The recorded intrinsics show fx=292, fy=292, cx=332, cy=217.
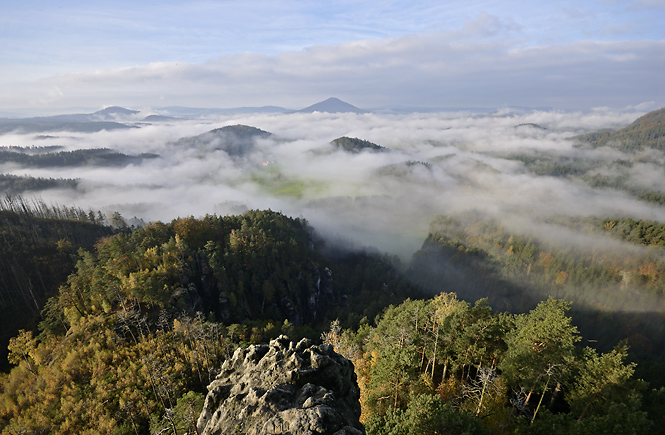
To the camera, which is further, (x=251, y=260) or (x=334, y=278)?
(x=334, y=278)

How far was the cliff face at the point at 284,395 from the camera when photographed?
61.7ft

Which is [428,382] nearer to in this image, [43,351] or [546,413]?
[546,413]

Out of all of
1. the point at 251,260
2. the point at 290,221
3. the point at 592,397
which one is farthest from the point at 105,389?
the point at 290,221

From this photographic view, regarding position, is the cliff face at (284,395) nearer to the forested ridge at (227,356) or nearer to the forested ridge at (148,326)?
the forested ridge at (227,356)

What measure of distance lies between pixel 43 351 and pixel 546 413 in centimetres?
8058

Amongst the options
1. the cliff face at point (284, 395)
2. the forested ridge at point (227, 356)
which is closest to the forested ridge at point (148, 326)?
the forested ridge at point (227, 356)

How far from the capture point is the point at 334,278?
18150 centimetres

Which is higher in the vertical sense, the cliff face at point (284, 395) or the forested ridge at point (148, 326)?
the cliff face at point (284, 395)

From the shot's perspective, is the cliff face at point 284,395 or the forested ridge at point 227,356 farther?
the forested ridge at point 227,356

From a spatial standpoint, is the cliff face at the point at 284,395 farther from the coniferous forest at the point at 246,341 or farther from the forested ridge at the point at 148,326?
the forested ridge at the point at 148,326

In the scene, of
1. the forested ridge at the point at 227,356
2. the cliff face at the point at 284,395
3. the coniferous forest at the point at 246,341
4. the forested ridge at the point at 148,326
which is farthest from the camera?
the forested ridge at the point at 148,326

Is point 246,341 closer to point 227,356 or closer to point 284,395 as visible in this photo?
point 227,356

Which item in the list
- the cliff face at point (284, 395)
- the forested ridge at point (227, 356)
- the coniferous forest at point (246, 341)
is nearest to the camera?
the cliff face at point (284, 395)

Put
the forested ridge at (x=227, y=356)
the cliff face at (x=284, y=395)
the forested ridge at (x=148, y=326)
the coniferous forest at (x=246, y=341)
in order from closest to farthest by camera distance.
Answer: the cliff face at (x=284, y=395)
the forested ridge at (x=227, y=356)
the coniferous forest at (x=246, y=341)
the forested ridge at (x=148, y=326)
